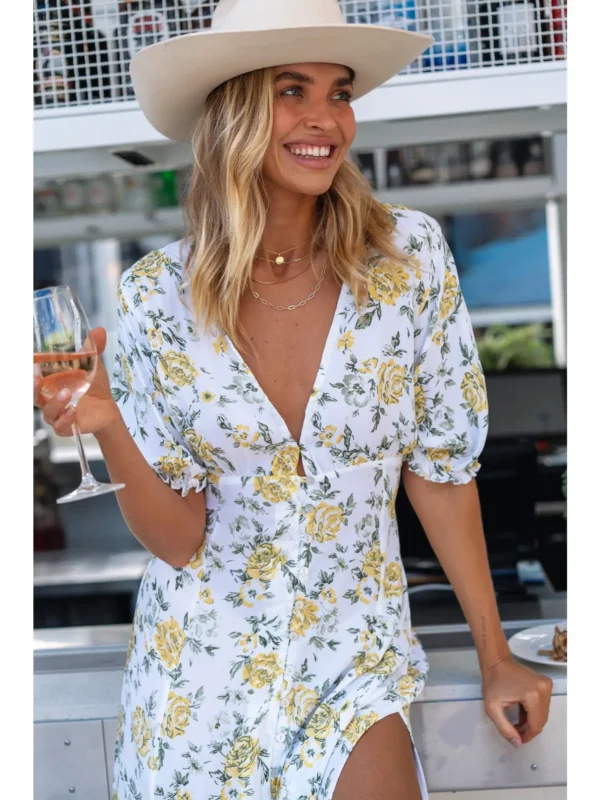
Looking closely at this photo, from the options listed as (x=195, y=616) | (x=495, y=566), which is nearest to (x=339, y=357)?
(x=195, y=616)

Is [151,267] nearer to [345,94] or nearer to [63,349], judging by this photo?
[345,94]

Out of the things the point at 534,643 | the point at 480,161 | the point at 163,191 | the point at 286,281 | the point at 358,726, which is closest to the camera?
the point at 358,726

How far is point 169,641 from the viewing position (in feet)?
5.33

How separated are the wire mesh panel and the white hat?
1.47ft

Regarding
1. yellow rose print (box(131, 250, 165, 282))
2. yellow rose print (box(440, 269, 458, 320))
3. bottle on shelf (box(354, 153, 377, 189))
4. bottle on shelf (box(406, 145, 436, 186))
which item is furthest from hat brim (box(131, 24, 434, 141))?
bottle on shelf (box(406, 145, 436, 186))

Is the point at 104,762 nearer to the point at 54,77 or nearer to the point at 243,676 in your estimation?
the point at 243,676

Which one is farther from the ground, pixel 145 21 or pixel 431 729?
pixel 145 21

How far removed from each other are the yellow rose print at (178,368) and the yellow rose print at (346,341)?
23 cm

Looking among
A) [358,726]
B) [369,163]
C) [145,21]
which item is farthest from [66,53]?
[369,163]

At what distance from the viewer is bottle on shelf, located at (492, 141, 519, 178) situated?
14.1 feet

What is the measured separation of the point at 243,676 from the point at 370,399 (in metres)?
0.49

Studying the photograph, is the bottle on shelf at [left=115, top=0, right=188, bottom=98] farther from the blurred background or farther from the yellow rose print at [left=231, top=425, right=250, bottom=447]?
the yellow rose print at [left=231, top=425, right=250, bottom=447]

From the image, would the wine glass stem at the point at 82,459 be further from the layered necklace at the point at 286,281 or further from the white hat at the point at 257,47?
the white hat at the point at 257,47

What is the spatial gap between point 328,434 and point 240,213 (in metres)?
0.39
